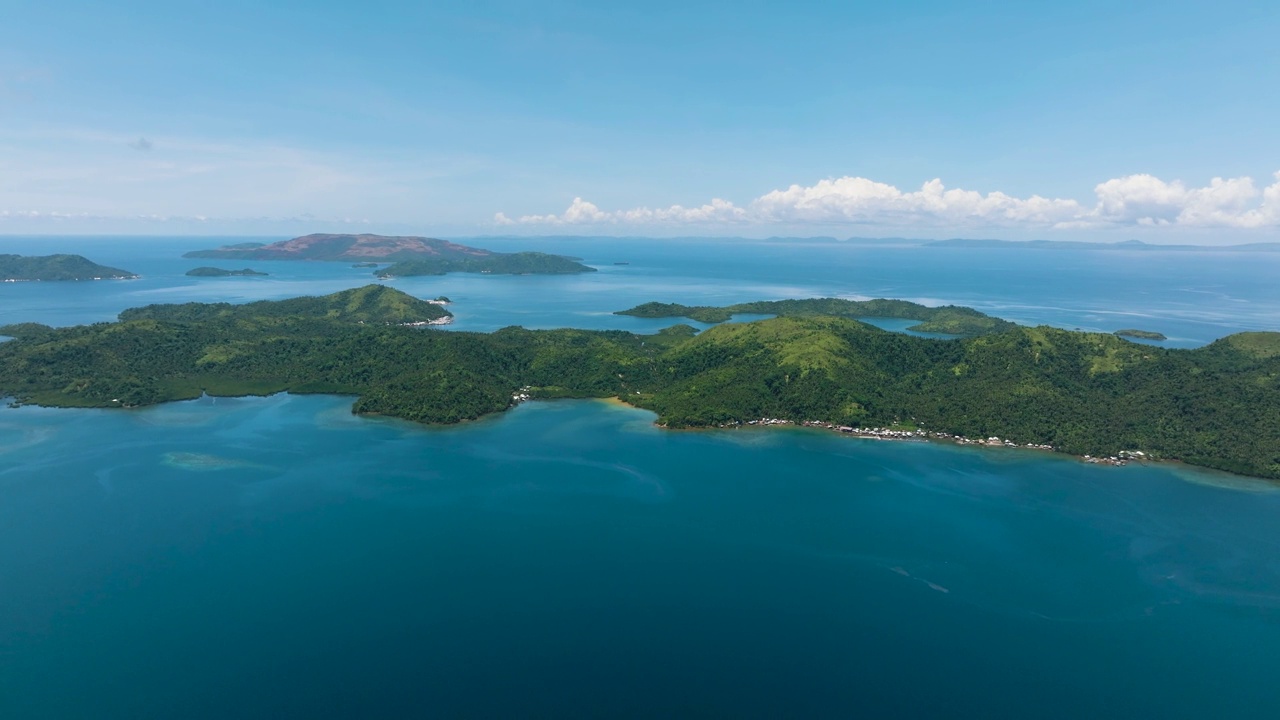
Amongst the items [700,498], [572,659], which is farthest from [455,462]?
[572,659]

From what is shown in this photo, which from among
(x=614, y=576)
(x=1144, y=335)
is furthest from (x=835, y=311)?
(x=614, y=576)

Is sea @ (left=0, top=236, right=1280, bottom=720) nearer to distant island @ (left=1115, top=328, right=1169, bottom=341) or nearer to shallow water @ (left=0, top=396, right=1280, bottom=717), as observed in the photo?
shallow water @ (left=0, top=396, right=1280, bottom=717)

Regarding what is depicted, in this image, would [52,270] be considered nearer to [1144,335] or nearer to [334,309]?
[334,309]

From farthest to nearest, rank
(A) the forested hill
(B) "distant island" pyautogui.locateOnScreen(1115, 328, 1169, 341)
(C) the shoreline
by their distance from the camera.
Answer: (A) the forested hill → (B) "distant island" pyautogui.locateOnScreen(1115, 328, 1169, 341) → (C) the shoreline

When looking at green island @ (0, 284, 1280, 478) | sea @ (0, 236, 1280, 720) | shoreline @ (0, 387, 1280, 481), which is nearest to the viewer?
sea @ (0, 236, 1280, 720)

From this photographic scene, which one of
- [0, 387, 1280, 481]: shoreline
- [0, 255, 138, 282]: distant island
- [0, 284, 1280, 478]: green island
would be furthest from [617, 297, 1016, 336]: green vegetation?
[0, 255, 138, 282]: distant island
